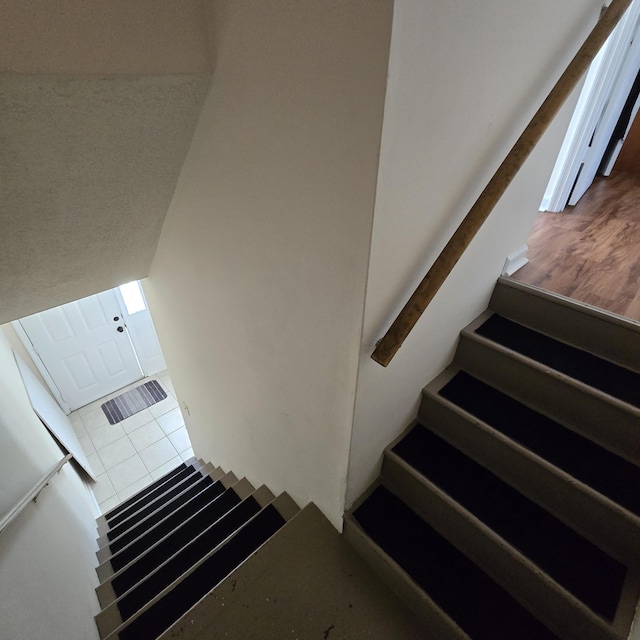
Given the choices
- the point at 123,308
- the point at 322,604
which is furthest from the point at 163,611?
the point at 123,308

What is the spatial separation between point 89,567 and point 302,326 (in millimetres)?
2326

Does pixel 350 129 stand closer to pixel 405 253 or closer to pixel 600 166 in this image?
pixel 405 253

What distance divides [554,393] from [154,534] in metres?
2.69

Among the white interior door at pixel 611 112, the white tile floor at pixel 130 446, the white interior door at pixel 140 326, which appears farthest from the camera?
the white interior door at pixel 140 326

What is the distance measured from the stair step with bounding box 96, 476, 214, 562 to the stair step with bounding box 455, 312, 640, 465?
96.1 inches

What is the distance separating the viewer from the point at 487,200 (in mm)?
1031

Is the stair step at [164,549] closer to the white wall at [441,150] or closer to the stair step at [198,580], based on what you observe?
the stair step at [198,580]

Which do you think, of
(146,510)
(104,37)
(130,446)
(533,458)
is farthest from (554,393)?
(130,446)

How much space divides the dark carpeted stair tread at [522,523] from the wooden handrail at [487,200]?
33.1 inches

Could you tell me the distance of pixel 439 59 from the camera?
80 centimetres

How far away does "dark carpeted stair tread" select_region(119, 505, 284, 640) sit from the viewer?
1540 mm

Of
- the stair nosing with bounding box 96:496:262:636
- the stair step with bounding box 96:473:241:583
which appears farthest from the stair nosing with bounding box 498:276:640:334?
the stair step with bounding box 96:473:241:583

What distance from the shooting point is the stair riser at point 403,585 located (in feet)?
4.04

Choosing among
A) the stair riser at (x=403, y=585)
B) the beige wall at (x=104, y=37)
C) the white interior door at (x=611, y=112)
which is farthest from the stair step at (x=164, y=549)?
the white interior door at (x=611, y=112)
